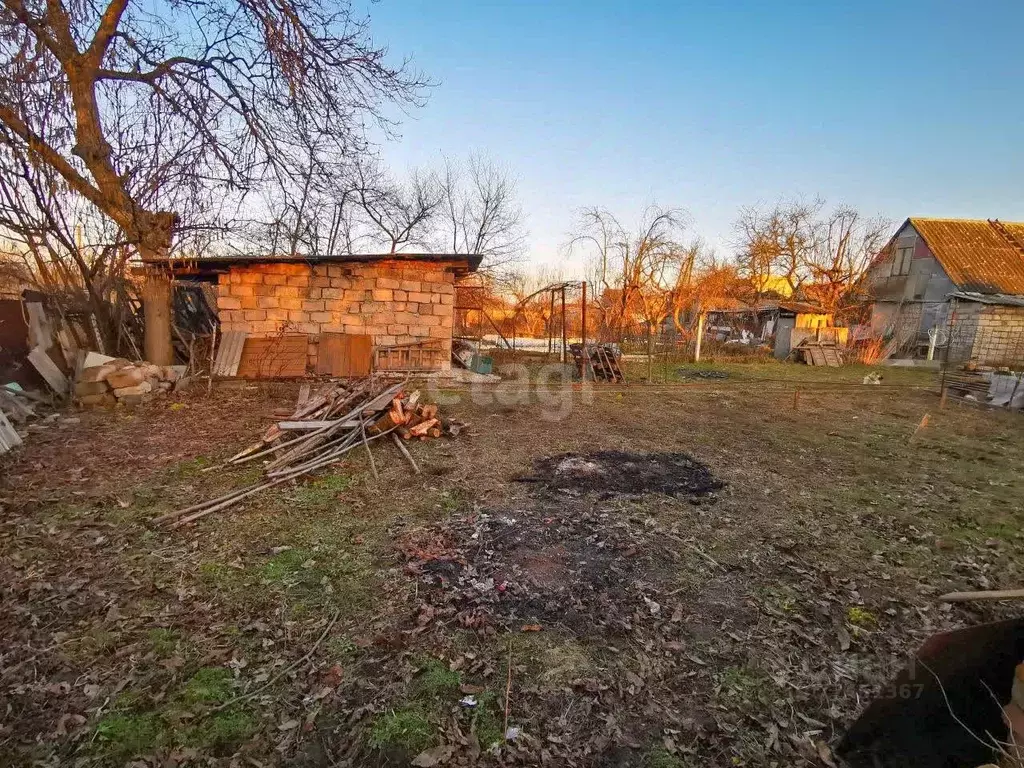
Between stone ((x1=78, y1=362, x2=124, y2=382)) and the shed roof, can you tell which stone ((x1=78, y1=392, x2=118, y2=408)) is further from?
the shed roof

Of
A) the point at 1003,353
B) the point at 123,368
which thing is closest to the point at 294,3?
the point at 123,368

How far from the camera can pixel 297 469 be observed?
5.07m

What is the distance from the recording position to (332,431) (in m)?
5.88

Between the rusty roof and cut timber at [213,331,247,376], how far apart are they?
26953 millimetres

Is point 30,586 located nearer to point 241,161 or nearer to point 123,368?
point 123,368

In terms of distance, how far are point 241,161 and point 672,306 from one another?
670 inches

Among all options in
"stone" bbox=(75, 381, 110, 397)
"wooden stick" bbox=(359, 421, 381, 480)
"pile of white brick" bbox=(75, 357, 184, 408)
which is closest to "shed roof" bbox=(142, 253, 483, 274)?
"pile of white brick" bbox=(75, 357, 184, 408)

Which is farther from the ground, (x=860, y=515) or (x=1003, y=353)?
(x=1003, y=353)

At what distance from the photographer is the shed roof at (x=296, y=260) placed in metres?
A: 9.35

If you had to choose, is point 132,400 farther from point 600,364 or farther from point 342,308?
point 600,364

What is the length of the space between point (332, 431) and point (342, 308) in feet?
18.1

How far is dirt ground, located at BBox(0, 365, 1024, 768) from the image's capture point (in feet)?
6.91

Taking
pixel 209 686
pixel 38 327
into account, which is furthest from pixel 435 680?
pixel 38 327

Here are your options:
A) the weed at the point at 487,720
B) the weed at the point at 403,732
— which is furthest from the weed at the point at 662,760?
the weed at the point at 403,732
